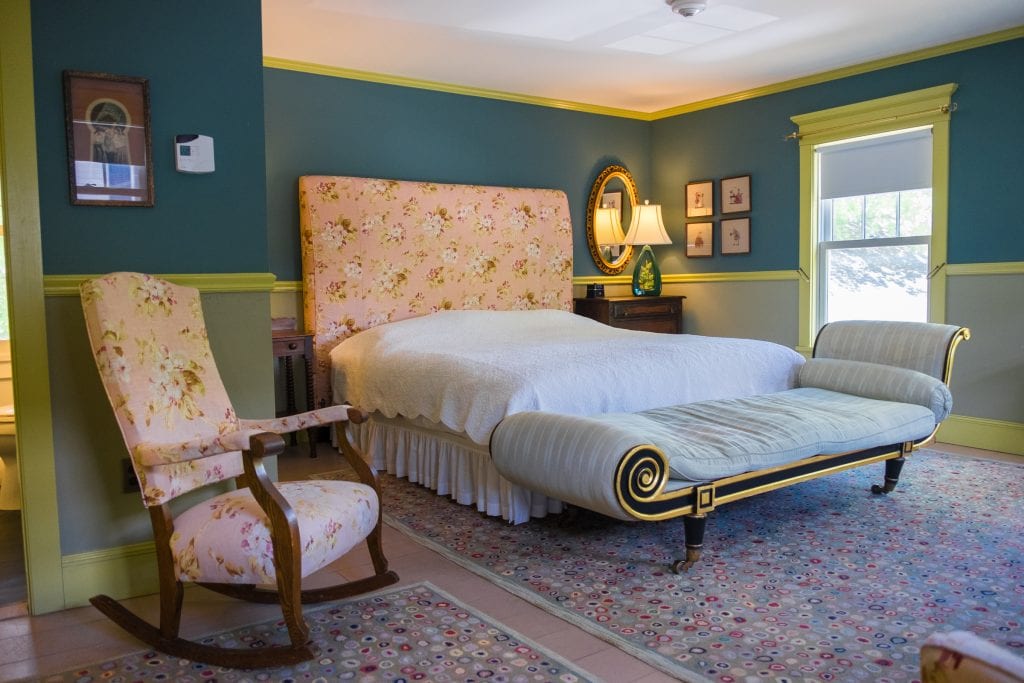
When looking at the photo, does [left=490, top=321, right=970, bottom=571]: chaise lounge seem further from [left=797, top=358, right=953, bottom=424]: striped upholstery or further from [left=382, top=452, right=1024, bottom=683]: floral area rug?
[left=382, top=452, right=1024, bottom=683]: floral area rug

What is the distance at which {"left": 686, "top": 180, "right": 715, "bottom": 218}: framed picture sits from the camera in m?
6.34

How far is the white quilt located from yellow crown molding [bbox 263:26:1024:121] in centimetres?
171

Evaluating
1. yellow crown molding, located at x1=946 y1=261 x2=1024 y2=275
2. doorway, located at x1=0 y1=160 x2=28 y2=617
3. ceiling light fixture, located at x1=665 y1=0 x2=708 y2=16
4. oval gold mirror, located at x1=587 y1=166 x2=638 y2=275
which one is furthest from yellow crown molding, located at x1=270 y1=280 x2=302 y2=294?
yellow crown molding, located at x1=946 y1=261 x2=1024 y2=275

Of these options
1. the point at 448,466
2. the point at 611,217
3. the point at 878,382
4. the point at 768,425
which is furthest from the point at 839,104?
the point at 448,466

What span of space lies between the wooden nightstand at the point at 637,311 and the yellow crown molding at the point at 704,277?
20 cm

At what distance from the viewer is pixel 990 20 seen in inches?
173

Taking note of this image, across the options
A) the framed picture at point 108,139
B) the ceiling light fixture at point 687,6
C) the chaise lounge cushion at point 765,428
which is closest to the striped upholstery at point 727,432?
the chaise lounge cushion at point 765,428

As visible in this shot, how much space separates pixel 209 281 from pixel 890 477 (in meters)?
3.08

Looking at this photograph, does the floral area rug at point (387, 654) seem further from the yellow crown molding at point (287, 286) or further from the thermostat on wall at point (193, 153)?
the yellow crown molding at point (287, 286)

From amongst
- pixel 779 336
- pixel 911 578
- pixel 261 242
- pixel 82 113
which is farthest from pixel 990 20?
pixel 82 113

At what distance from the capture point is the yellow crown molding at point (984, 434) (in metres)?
4.63

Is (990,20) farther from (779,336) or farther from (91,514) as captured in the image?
(91,514)

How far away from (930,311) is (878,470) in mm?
1398

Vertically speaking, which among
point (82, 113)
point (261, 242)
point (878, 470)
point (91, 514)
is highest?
point (82, 113)
